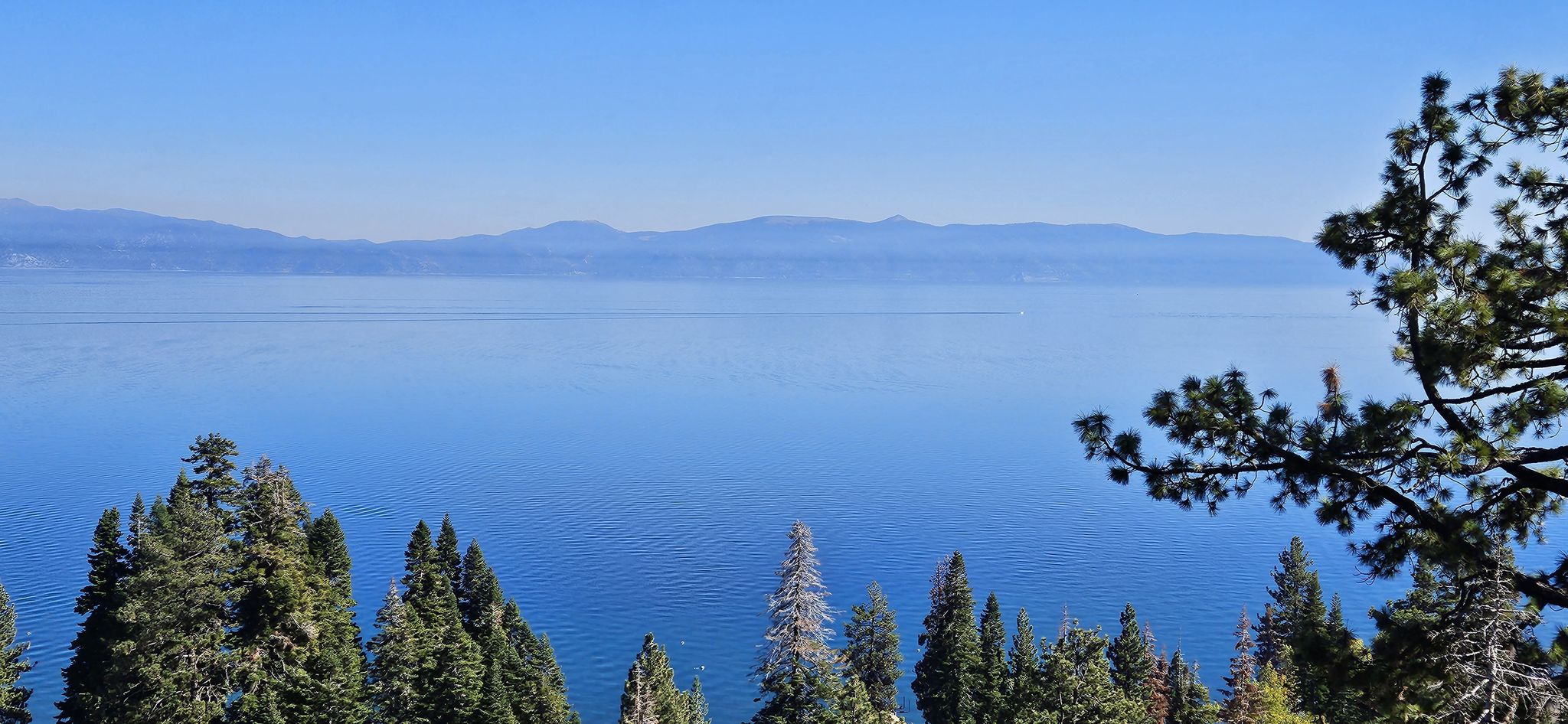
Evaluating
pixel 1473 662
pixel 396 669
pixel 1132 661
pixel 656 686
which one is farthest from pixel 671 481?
pixel 1473 662

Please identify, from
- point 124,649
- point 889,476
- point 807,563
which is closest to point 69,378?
point 889,476

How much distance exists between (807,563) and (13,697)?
74.2 ft

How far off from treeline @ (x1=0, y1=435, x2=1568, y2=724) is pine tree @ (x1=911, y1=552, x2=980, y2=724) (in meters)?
0.09

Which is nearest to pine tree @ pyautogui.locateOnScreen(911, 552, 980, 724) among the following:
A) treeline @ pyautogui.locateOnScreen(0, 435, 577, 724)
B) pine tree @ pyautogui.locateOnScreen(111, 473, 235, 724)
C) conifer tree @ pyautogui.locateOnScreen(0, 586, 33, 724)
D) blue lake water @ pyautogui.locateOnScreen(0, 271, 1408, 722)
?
blue lake water @ pyautogui.locateOnScreen(0, 271, 1408, 722)

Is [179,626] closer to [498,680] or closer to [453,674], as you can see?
[453,674]

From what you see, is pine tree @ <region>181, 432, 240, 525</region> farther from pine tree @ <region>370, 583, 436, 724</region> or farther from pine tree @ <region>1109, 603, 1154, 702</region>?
pine tree @ <region>1109, 603, 1154, 702</region>

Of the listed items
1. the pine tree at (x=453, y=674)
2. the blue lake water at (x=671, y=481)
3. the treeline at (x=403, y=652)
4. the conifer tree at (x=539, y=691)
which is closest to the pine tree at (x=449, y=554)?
the treeline at (x=403, y=652)

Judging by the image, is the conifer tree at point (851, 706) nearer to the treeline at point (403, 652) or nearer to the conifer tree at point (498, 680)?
the treeline at point (403, 652)

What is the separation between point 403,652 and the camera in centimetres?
2952

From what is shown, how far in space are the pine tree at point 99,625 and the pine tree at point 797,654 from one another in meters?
17.8

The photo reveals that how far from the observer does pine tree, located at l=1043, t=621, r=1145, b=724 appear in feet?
91.6

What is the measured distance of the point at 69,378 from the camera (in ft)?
380

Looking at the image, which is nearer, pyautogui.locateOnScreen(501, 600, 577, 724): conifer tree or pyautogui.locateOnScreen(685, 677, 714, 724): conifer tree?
pyautogui.locateOnScreen(501, 600, 577, 724): conifer tree

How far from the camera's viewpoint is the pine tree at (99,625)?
2855 cm
